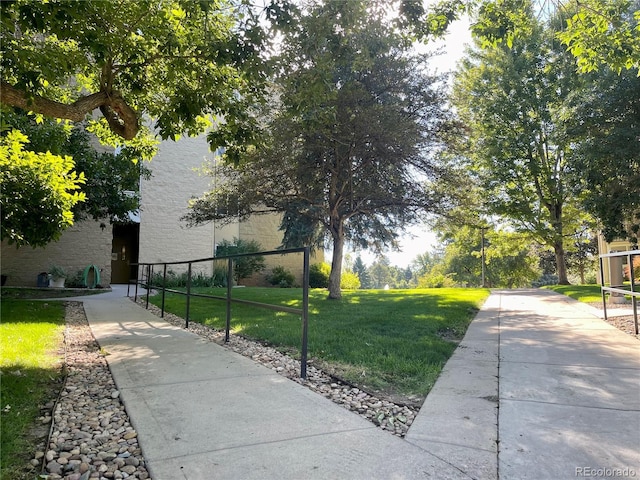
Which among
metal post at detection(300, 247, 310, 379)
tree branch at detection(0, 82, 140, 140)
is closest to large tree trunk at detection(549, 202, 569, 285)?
metal post at detection(300, 247, 310, 379)

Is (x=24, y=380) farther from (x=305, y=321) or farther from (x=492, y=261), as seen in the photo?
(x=492, y=261)

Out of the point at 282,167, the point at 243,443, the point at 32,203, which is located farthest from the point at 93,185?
the point at 243,443

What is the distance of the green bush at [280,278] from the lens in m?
23.4

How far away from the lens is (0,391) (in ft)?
10.9

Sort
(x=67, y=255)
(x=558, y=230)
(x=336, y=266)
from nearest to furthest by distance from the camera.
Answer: (x=336, y=266), (x=67, y=255), (x=558, y=230)

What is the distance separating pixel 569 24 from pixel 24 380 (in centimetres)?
799

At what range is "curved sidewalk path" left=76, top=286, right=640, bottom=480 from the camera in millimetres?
2248

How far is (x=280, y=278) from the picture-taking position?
23609mm

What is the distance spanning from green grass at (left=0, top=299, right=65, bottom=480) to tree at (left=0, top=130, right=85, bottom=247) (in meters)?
1.39

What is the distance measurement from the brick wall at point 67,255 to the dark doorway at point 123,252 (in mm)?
2676

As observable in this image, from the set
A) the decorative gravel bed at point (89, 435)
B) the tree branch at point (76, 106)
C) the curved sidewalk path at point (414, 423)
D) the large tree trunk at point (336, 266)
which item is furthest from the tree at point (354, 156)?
the decorative gravel bed at point (89, 435)

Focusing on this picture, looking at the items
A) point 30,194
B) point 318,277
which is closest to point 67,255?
point 318,277

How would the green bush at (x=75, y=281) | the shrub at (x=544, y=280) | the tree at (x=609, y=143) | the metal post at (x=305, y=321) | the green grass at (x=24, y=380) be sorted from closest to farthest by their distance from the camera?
the green grass at (x=24, y=380) < the metal post at (x=305, y=321) < the tree at (x=609, y=143) < the green bush at (x=75, y=281) < the shrub at (x=544, y=280)

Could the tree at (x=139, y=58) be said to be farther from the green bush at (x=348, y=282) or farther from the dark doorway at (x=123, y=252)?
the green bush at (x=348, y=282)
